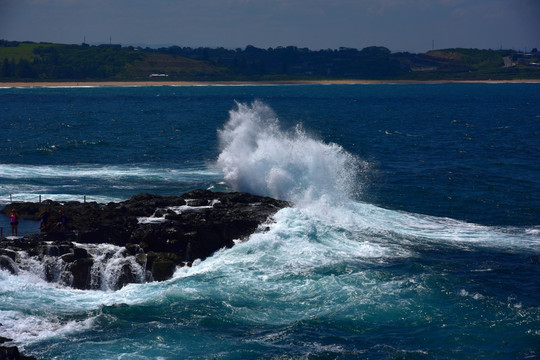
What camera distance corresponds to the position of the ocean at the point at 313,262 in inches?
773

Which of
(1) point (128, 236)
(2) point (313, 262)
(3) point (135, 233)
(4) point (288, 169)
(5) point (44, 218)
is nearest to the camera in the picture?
(2) point (313, 262)

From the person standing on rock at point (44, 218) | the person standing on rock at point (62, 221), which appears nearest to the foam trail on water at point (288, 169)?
the person standing on rock at point (62, 221)

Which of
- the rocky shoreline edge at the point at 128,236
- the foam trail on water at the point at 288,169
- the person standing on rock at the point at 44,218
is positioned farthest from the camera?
the foam trail on water at the point at 288,169

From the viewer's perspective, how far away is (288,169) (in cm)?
3778

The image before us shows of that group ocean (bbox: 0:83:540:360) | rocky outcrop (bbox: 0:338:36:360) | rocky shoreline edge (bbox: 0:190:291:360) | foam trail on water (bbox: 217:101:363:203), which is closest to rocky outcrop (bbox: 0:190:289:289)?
rocky shoreline edge (bbox: 0:190:291:360)

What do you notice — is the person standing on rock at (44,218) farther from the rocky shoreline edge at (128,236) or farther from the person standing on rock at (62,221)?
the person standing on rock at (62,221)

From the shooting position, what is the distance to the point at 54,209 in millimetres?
30609

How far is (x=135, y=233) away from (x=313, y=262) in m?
6.31

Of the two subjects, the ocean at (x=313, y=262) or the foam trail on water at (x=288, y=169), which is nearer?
the ocean at (x=313, y=262)

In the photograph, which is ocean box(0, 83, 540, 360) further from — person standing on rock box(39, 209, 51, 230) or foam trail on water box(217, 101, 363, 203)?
person standing on rock box(39, 209, 51, 230)

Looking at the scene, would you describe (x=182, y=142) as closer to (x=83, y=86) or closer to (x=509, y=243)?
(x=509, y=243)

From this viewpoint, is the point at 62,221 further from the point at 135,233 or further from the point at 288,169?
the point at 288,169

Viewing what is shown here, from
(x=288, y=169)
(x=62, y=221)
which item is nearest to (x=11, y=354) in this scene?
(x=62, y=221)

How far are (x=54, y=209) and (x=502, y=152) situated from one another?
35485 mm
